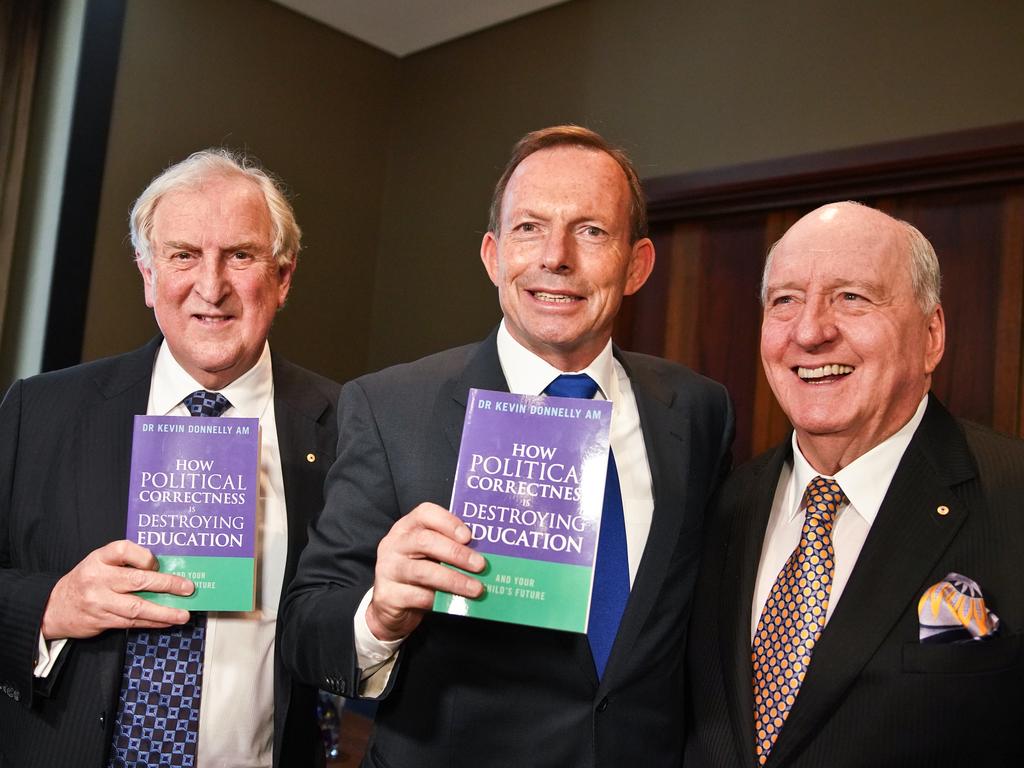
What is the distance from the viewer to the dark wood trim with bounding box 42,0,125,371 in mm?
3951

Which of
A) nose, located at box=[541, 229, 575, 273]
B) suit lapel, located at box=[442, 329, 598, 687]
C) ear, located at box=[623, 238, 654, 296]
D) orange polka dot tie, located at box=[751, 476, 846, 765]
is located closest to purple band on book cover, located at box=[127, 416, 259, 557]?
suit lapel, located at box=[442, 329, 598, 687]

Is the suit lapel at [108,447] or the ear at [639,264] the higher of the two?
the ear at [639,264]

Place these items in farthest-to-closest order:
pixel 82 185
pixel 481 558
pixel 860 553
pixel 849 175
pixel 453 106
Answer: pixel 453 106 < pixel 82 185 < pixel 849 175 < pixel 860 553 < pixel 481 558

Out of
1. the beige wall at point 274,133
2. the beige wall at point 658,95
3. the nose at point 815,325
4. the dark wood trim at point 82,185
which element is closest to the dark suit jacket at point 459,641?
the nose at point 815,325

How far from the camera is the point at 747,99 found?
373 centimetres

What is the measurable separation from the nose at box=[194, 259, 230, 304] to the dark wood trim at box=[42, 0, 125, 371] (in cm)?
240

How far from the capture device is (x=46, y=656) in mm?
1727

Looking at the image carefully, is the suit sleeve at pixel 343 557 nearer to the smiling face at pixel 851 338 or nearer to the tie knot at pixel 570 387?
the tie knot at pixel 570 387

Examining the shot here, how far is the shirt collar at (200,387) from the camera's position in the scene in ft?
6.35

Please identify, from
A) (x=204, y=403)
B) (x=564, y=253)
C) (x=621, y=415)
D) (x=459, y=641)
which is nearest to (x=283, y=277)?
(x=204, y=403)

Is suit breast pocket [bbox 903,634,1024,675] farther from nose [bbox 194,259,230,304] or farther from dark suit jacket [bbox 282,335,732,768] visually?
nose [bbox 194,259,230,304]

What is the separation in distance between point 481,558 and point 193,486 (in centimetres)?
61

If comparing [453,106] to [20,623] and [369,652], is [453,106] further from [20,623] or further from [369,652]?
[369,652]

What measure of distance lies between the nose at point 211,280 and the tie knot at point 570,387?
68 cm
